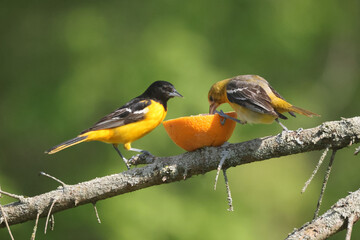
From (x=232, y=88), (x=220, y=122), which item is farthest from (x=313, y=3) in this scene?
(x=220, y=122)

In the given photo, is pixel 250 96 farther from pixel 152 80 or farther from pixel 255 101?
pixel 152 80

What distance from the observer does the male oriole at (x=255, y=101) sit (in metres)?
4.00

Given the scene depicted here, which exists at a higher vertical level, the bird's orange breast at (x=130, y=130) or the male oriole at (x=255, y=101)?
the male oriole at (x=255, y=101)

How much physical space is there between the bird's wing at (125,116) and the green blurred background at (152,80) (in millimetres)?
2253

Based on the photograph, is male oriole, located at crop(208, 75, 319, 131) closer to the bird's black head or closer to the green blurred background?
the bird's black head

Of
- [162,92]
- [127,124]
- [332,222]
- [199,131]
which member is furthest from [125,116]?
[332,222]

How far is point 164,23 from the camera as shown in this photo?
8680mm

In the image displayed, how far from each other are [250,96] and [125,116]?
126cm

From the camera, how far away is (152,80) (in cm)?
751

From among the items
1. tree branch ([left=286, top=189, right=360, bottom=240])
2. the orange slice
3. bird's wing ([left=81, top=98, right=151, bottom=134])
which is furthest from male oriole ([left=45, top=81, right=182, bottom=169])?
tree branch ([left=286, top=189, right=360, bottom=240])

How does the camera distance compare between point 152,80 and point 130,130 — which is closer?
point 130,130

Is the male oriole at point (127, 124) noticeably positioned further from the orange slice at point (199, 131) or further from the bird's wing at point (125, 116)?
the orange slice at point (199, 131)

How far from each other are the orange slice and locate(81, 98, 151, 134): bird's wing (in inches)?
53.9

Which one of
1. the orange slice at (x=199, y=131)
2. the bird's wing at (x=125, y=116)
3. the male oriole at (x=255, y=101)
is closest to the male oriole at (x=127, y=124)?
the bird's wing at (x=125, y=116)
